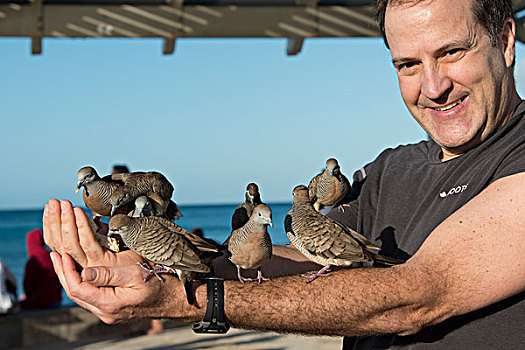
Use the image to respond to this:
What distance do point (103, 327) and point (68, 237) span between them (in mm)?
8144

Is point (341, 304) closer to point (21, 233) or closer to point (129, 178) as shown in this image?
point (129, 178)

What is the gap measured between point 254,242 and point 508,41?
1.30 metres

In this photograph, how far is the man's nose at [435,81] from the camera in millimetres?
2293

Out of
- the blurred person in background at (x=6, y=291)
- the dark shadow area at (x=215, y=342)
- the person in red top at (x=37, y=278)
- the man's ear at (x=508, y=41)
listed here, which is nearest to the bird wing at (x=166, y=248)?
the man's ear at (x=508, y=41)

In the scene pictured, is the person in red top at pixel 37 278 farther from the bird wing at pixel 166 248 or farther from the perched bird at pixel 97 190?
the bird wing at pixel 166 248

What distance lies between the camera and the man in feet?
6.44

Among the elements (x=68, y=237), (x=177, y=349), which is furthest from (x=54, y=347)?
(x=68, y=237)

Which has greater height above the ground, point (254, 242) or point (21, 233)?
point (254, 242)

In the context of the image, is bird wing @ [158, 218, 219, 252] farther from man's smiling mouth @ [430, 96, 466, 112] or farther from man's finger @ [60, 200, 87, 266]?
man's smiling mouth @ [430, 96, 466, 112]

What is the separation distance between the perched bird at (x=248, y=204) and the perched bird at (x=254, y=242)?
0.49 ft

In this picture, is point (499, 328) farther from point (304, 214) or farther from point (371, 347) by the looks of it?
point (304, 214)

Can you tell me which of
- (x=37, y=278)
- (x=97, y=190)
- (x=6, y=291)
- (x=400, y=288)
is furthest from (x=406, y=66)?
(x=37, y=278)

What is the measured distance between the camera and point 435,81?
231 cm

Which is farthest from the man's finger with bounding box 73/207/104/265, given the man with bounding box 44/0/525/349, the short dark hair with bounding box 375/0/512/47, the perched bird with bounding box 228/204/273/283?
the short dark hair with bounding box 375/0/512/47
